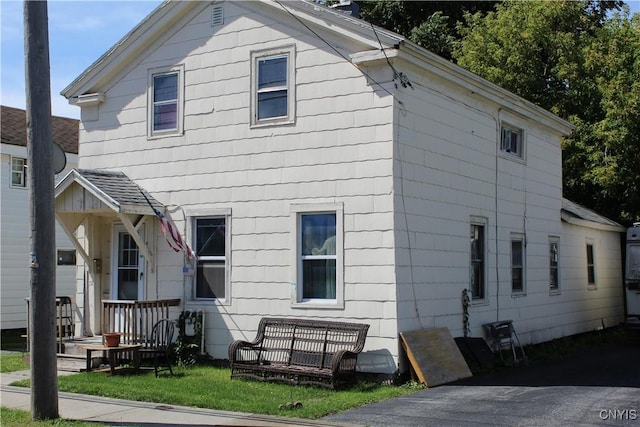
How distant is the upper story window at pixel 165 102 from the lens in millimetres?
15078

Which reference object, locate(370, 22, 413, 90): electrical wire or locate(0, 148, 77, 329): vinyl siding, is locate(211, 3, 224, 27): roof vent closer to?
locate(370, 22, 413, 90): electrical wire

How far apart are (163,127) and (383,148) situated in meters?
4.99

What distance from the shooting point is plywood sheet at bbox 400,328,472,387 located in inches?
477

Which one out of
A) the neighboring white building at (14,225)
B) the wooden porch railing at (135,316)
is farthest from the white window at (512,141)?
the neighboring white building at (14,225)

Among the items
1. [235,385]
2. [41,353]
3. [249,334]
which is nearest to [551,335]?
[249,334]

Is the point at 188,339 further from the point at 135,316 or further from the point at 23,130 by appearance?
the point at 23,130

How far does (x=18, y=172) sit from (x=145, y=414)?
14.0m

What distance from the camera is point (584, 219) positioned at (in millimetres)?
20234

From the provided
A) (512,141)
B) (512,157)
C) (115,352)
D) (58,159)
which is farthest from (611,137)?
(58,159)

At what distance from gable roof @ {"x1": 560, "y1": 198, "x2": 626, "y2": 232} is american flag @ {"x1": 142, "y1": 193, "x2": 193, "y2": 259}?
9969mm

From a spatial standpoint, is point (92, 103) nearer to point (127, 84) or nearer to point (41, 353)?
point (127, 84)

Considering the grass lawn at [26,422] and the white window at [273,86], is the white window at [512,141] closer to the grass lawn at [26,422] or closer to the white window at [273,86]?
the white window at [273,86]

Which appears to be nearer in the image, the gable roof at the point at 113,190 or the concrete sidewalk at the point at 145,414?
the concrete sidewalk at the point at 145,414

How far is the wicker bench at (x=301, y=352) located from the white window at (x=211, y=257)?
55.7 inches
